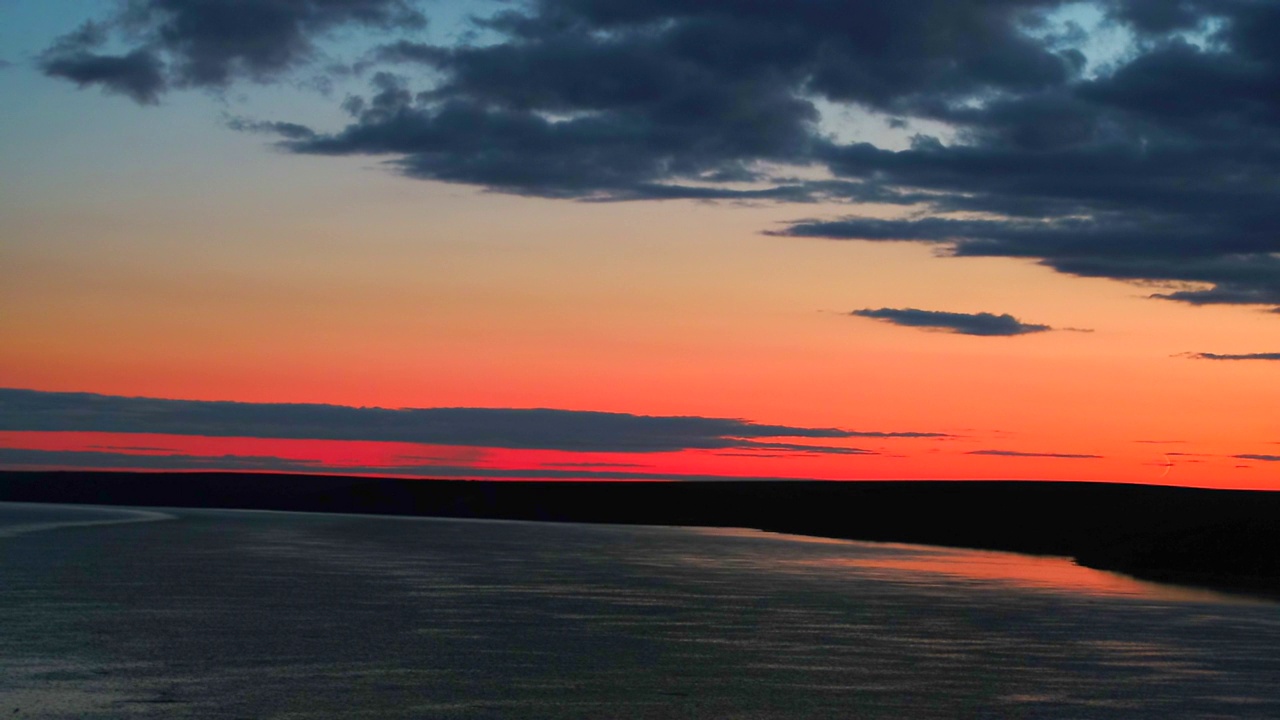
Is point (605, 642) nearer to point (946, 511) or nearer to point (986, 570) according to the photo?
point (986, 570)

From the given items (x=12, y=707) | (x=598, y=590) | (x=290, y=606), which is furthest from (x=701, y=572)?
(x=12, y=707)

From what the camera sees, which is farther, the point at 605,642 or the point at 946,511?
the point at 946,511

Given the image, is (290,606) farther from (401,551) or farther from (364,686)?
(401,551)

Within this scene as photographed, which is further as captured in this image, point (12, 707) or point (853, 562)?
point (853, 562)

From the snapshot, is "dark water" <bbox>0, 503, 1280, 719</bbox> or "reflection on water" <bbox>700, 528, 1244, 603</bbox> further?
"reflection on water" <bbox>700, 528, 1244, 603</bbox>

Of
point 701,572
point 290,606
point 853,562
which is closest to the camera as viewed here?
point 290,606

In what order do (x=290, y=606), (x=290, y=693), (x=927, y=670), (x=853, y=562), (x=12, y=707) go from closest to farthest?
(x=12, y=707) → (x=290, y=693) → (x=927, y=670) → (x=290, y=606) → (x=853, y=562)

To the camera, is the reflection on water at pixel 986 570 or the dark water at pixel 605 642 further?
the reflection on water at pixel 986 570

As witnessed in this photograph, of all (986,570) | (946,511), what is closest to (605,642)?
(986,570)
